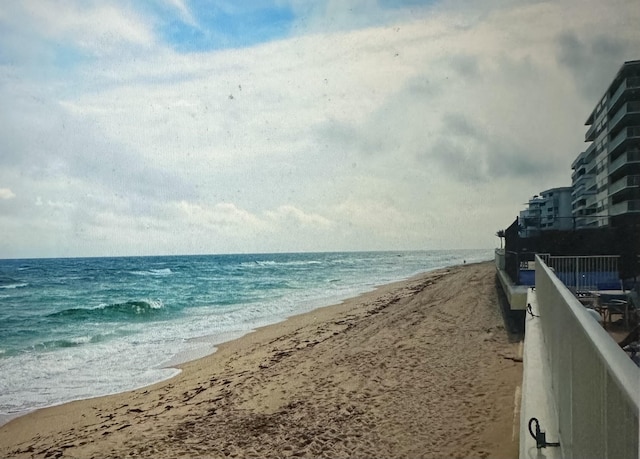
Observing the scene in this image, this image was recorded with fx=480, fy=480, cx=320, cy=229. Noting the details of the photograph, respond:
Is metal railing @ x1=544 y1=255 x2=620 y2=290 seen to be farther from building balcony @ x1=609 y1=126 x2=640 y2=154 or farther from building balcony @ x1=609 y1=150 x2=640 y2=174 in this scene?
building balcony @ x1=609 y1=126 x2=640 y2=154

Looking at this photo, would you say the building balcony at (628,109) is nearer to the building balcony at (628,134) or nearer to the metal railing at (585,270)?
the building balcony at (628,134)

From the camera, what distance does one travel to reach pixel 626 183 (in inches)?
1623

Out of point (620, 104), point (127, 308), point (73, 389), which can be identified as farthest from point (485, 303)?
point (620, 104)

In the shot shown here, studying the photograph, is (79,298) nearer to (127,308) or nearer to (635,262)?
(127,308)

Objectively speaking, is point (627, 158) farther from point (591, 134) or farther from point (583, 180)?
point (583, 180)

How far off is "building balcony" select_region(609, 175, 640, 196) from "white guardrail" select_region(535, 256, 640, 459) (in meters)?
41.0

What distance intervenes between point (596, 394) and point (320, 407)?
5559mm

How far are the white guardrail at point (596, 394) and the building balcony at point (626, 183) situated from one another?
134ft

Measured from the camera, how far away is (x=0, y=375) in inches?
468

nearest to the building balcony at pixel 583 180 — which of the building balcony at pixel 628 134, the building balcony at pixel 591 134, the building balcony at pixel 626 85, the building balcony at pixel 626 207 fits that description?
the building balcony at pixel 591 134

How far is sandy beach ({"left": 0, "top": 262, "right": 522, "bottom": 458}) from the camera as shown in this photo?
5.81 m

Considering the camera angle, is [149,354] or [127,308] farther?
[127,308]

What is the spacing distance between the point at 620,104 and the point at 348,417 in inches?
1917

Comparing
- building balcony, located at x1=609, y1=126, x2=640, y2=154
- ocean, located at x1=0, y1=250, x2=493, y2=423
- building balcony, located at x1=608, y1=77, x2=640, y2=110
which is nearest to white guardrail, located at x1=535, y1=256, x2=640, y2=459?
ocean, located at x1=0, y1=250, x2=493, y2=423
